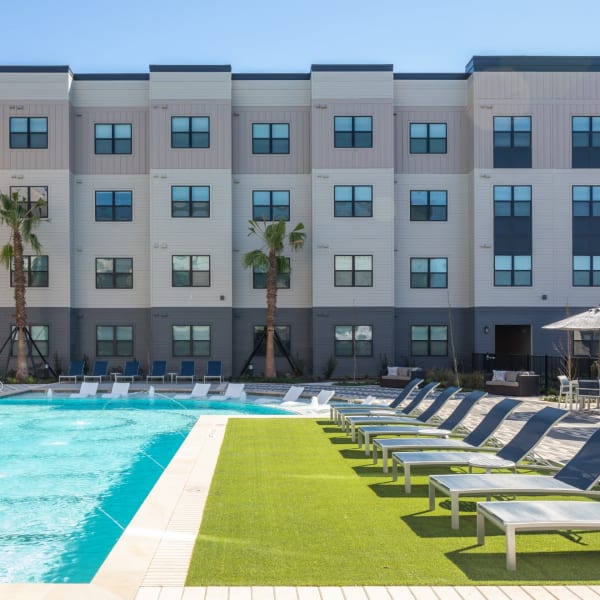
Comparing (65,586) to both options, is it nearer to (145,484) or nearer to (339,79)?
(145,484)

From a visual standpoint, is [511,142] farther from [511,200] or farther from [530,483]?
[530,483]

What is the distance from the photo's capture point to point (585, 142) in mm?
30500

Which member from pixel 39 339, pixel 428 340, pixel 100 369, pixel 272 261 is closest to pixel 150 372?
pixel 100 369

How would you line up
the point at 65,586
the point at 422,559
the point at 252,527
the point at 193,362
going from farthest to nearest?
the point at 193,362 → the point at 252,527 → the point at 422,559 → the point at 65,586

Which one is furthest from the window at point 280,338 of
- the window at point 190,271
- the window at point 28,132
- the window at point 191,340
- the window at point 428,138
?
the window at point 28,132

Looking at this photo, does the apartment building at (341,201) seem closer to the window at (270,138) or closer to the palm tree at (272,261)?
the window at (270,138)

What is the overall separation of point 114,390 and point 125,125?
40.9ft

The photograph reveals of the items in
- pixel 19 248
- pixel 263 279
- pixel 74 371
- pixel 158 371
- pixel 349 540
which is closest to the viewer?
pixel 349 540

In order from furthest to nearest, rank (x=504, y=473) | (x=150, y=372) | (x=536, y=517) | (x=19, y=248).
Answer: (x=150, y=372) < (x=19, y=248) < (x=504, y=473) < (x=536, y=517)

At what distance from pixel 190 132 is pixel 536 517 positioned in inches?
1046

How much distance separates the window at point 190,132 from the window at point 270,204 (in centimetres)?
301

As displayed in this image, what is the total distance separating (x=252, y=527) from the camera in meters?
7.31

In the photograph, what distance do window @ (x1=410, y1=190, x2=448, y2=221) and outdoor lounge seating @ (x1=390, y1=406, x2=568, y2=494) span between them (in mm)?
22668

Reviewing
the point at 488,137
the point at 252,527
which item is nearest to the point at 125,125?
the point at 488,137
